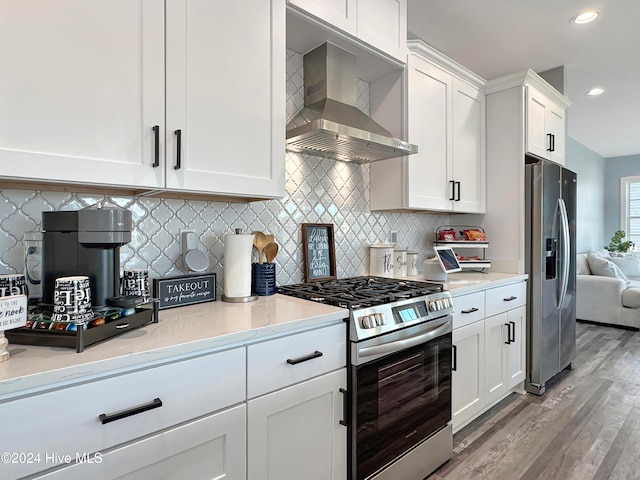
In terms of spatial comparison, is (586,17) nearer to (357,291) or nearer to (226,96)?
(357,291)

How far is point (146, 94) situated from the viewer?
49.5 inches

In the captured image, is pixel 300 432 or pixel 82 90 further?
pixel 300 432

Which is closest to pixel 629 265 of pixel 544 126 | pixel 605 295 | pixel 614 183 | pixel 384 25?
pixel 605 295

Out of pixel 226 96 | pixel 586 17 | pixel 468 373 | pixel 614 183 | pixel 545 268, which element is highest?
pixel 586 17

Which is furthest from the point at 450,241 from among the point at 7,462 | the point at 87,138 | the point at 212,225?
the point at 7,462

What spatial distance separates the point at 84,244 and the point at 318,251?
1.30 m

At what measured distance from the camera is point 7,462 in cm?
78

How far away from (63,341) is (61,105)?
688mm

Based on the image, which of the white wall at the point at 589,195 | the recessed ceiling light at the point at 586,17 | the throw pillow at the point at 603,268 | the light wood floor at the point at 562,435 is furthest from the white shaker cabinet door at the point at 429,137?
the white wall at the point at 589,195

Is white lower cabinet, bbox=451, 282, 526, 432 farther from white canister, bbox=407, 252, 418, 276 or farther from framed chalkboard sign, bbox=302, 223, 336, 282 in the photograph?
framed chalkboard sign, bbox=302, 223, 336, 282

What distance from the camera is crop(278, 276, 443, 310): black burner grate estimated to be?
160 cm

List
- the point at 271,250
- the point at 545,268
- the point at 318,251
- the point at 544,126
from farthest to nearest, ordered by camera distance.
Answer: the point at 544,126, the point at 545,268, the point at 318,251, the point at 271,250

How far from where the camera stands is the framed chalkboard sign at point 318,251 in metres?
2.15


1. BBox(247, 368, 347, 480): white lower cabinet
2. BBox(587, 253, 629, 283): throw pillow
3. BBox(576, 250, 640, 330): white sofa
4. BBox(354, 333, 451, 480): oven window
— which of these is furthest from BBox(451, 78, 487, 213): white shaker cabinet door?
BBox(587, 253, 629, 283): throw pillow
